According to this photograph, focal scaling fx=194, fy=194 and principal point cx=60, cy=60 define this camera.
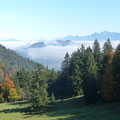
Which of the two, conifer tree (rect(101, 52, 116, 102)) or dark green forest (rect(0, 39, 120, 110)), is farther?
dark green forest (rect(0, 39, 120, 110))

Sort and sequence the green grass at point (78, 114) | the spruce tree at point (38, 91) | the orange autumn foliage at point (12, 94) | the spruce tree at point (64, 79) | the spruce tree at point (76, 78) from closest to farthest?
the green grass at point (78, 114)
the spruce tree at point (38, 91)
the spruce tree at point (76, 78)
the spruce tree at point (64, 79)
the orange autumn foliage at point (12, 94)

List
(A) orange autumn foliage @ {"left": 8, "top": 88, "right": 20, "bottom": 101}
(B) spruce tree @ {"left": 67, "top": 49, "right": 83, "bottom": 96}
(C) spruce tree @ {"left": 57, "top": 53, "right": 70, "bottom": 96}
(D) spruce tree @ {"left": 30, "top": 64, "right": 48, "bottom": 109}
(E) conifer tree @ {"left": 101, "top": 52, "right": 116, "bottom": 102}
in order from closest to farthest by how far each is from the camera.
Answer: (E) conifer tree @ {"left": 101, "top": 52, "right": 116, "bottom": 102} < (D) spruce tree @ {"left": 30, "top": 64, "right": 48, "bottom": 109} < (B) spruce tree @ {"left": 67, "top": 49, "right": 83, "bottom": 96} < (C) spruce tree @ {"left": 57, "top": 53, "right": 70, "bottom": 96} < (A) orange autumn foliage @ {"left": 8, "top": 88, "right": 20, "bottom": 101}

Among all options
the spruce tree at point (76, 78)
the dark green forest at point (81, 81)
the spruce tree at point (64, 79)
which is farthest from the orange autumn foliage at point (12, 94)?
the spruce tree at point (76, 78)

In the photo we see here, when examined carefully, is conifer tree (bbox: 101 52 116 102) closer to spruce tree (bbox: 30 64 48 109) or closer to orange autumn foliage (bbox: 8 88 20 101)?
spruce tree (bbox: 30 64 48 109)

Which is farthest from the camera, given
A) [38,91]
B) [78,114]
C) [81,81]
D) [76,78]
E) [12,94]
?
[12,94]

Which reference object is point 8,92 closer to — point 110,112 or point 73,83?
point 73,83

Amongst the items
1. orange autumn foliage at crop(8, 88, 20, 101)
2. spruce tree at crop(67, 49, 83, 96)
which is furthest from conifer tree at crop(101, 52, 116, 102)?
orange autumn foliage at crop(8, 88, 20, 101)

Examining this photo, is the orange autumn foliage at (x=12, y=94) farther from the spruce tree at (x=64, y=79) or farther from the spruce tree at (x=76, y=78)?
the spruce tree at (x=76, y=78)

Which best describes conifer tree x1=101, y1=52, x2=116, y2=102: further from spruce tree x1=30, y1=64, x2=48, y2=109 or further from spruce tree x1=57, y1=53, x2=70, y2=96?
spruce tree x1=57, y1=53, x2=70, y2=96

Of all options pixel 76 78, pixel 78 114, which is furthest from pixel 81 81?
pixel 78 114

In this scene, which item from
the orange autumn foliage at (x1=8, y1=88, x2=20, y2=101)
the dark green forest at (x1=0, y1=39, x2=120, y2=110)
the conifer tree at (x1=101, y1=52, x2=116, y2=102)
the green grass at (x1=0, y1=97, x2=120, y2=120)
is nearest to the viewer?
the green grass at (x1=0, y1=97, x2=120, y2=120)

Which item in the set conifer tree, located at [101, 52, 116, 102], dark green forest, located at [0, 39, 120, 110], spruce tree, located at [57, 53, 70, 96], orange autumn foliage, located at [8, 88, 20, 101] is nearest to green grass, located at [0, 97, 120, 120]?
conifer tree, located at [101, 52, 116, 102]

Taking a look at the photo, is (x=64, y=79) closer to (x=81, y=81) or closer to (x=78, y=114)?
(x=81, y=81)

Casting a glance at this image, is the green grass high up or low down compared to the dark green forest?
down
